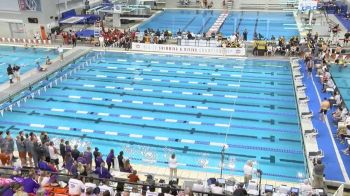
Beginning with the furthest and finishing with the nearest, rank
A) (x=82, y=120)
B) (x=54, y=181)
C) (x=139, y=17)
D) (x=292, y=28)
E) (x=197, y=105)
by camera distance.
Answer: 1. (x=139, y=17)
2. (x=292, y=28)
3. (x=197, y=105)
4. (x=82, y=120)
5. (x=54, y=181)

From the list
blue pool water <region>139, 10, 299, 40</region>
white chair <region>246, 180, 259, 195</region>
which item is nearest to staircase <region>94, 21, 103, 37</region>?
blue pool water <region>139, 10, 299, 40</region>

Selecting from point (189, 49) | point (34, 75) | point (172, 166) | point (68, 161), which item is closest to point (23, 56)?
point (34, 75)

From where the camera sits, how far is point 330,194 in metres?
9.34

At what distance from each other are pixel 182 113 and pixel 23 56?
11.5 m

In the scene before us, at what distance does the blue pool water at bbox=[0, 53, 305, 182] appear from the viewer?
38.6 ft

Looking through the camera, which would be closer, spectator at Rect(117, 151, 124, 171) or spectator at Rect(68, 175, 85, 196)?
spectator at Rect(68, 175, 85, 196)

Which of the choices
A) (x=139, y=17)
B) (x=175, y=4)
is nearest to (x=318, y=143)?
(x=139, y=17)

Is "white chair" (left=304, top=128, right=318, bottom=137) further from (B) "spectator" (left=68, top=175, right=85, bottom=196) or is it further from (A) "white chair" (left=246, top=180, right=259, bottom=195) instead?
(B) "spectator" (left=68, top=175, right=85, bottom=196)

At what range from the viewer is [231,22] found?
29.5 m

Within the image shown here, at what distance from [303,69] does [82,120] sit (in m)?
10.5

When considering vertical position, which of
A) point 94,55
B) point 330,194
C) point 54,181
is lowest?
point 330,194

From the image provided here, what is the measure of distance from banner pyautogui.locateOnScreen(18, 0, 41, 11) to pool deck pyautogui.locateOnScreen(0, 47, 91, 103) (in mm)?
4503

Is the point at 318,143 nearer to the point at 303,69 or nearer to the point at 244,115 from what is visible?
the point at 244,115

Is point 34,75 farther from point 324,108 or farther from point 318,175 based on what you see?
point 318,175
